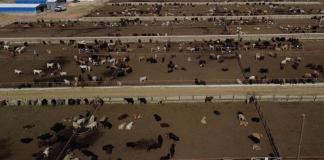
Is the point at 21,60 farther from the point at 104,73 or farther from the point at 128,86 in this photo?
the point at 128,86

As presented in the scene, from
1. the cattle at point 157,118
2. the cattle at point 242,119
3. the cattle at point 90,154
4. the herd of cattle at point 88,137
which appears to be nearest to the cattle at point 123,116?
the herd of cattle at point 88,137

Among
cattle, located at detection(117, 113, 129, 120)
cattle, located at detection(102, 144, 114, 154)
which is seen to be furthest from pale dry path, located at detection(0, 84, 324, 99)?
cattle, located at detection(102, 144, 114, 154)

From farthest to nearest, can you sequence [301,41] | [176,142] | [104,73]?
[301,41] < [104,73] < [176,142]

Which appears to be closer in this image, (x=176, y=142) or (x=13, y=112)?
(x=176, y=142)

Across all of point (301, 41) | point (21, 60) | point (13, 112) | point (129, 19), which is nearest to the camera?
point (13, 112)

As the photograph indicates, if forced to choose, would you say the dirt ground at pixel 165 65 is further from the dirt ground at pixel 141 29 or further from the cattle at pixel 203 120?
the cattle at pixel 203 120

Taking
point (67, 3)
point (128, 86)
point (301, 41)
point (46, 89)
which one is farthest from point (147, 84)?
point (67, 3)

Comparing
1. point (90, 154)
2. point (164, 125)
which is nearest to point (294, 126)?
point (164, 125)
